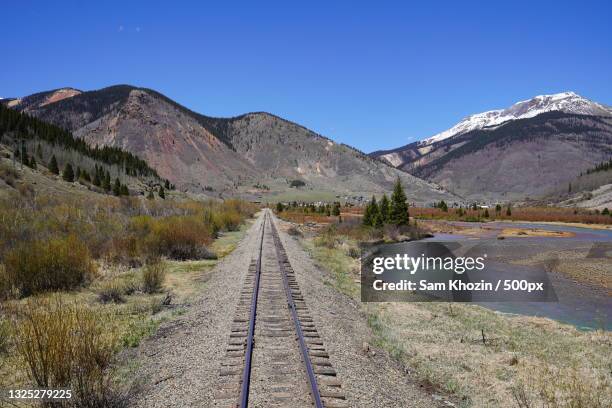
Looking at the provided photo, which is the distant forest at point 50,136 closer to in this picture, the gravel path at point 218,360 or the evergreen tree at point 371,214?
the evergreen tree at point 371,214

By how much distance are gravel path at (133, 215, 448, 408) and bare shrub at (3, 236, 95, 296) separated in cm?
389

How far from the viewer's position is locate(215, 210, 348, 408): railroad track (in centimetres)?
610

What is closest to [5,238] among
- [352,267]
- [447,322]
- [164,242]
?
[164,242]

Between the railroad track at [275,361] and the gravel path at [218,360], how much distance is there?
181 millimetres

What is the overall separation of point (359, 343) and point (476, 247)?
31.3 metres

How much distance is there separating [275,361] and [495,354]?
5.30 m

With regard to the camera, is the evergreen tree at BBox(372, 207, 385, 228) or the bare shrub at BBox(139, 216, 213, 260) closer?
the bare shrub at BBox(139, 216, 213, 260)

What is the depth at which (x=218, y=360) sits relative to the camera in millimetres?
7508

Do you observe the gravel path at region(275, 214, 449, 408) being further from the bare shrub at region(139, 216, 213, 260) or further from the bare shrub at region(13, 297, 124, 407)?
the bare shrub at region(139, 216, 213, 260)

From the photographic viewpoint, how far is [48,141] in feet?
300

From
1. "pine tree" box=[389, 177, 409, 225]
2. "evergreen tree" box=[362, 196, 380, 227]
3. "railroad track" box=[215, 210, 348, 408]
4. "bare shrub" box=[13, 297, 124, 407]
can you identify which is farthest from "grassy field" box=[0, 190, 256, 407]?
"pine tree" box=[389, 177, 409, 225]

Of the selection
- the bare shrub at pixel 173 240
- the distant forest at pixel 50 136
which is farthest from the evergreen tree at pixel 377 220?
the distant forest at pixel 50 136

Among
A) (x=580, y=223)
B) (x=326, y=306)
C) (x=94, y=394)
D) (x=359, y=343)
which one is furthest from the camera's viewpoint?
(x=580, y=223)

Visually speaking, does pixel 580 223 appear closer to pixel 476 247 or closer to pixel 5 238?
pixel 476 247
